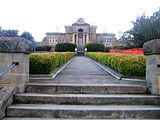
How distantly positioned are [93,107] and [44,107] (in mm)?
1095

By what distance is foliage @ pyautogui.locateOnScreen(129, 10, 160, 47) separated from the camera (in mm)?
34312

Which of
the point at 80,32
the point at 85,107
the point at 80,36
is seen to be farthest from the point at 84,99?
the point at 80,36

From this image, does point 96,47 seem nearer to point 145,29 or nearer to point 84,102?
point 145,29

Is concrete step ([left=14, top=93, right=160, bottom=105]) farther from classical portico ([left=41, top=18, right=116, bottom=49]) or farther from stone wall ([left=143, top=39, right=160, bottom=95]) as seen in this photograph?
classical portico ([left=41, top=18, right=116, bottom=49])

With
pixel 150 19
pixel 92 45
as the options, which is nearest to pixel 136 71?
pixel 150 19

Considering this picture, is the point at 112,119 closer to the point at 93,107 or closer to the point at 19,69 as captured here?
the point at 93,107

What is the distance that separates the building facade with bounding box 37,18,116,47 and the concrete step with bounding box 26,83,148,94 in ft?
179

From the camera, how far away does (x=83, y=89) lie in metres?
6.58

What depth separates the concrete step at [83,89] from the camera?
6.53 metres

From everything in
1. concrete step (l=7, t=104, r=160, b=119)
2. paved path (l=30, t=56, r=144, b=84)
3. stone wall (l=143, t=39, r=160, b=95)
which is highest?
stone wall (l=143, t=39, r=160, b=95)

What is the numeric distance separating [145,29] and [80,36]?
95.2 feet

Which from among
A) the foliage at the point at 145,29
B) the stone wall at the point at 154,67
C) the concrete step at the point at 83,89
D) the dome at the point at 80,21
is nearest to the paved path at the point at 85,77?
the concrete step at the point at 83,89

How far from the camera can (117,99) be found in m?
6.00

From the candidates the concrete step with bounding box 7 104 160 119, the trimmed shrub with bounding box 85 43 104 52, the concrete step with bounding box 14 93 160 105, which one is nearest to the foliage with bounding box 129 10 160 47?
the trimmed shrub with bounding box 85 43 104 52
